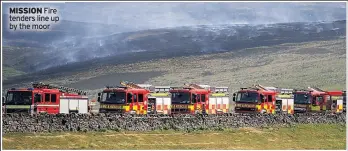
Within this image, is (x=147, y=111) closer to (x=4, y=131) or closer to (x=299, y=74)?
(x=4, y=131)

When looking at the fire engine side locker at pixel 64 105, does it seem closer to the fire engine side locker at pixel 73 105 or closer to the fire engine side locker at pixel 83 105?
the fire engine side locker at pixel 73 105

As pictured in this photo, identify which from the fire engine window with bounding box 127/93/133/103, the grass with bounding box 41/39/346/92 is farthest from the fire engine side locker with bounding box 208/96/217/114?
the grass with bounding box 41/39/346/92

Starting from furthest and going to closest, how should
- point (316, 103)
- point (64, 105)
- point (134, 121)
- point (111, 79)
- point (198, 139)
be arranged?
point (111, 79), point (316, 103), point (64, 105), point (198, 139), point (134, 121)

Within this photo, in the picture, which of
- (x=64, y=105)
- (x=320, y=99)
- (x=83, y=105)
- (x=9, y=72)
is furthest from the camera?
(x=9, y=72)

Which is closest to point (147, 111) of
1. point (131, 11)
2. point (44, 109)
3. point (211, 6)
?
point (44, 109)

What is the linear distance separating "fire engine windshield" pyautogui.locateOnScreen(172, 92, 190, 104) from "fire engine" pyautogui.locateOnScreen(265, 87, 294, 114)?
10798 mm

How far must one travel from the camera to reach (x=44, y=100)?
170 feet

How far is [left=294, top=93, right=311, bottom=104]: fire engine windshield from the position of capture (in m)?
73.1

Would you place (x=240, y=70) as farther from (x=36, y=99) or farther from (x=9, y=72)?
(x=36, y=99)

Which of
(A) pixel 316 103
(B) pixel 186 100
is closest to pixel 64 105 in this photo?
(B) pixel 186 100

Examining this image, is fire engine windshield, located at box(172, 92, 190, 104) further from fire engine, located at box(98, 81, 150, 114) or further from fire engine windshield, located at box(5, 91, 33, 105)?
fire engine windshield, located at box(5, 91, 33, 105)

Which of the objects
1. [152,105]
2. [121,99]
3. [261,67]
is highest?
[261,67]

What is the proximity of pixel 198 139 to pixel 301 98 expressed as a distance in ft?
78.5

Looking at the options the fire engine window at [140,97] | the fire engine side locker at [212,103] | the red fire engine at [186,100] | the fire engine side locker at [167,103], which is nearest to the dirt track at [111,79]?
the fire engine side locker at [212,103]
